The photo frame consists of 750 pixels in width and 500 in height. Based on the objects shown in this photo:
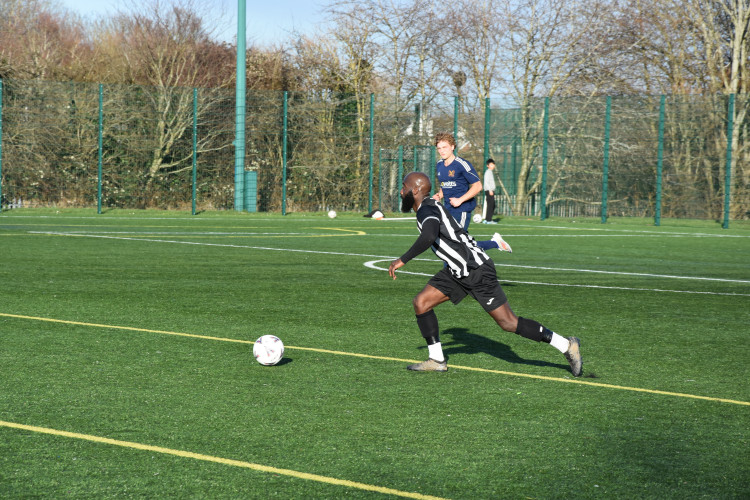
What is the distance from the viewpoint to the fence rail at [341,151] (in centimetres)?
2948

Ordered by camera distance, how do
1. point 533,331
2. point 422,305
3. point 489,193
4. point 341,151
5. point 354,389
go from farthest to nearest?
point 341,151 → point 489,193 → point 422,305 → point 533,331 → point 354,389

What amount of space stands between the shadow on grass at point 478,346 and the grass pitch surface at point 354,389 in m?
0.04

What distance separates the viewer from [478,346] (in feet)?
25.7

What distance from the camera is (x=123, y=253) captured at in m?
15.9

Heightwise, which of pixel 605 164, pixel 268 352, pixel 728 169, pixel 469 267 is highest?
pixel 605 164

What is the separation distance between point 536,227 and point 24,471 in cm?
2354

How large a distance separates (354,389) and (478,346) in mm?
2048

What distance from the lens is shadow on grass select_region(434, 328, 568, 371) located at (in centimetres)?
724

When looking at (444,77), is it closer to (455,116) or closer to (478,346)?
(455,116)

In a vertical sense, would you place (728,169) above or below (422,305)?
above

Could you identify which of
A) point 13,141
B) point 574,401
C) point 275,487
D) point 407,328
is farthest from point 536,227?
point 275,487

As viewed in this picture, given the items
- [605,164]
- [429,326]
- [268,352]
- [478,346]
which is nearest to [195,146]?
[605,164]

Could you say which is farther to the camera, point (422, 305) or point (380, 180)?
point (380, 180)

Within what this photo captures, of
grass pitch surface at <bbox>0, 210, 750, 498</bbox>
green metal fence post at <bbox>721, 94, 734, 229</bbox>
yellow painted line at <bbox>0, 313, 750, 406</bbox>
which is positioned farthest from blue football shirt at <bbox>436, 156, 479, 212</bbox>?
green metal fence post at <bbox>721, 94, 734, 229</bbox>
